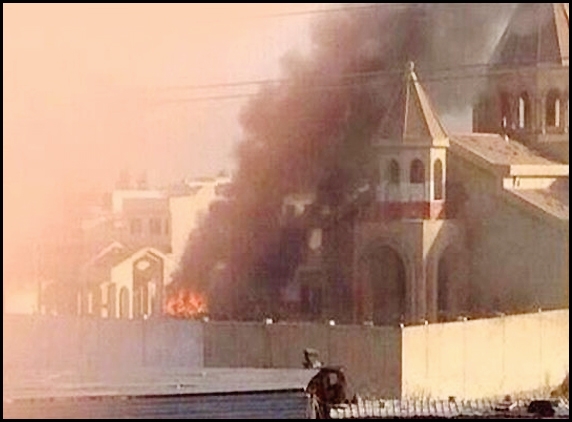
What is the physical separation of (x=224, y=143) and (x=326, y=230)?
352 mm

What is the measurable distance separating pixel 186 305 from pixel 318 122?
58 cm

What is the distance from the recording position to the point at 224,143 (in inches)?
157

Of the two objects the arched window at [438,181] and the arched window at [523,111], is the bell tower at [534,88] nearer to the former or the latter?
the arched window at [523,111]

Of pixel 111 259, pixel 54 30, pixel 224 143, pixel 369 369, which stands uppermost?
pixel 54 30

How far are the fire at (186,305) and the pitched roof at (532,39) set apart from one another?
3.21 ft

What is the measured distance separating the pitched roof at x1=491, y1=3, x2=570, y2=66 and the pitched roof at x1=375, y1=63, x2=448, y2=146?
8.6 inches

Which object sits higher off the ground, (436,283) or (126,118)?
(126,118)

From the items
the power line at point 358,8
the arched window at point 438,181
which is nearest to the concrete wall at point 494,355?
the arched window at point 438,181

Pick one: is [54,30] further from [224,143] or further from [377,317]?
[377,317]

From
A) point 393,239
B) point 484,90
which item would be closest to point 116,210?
point 393,239

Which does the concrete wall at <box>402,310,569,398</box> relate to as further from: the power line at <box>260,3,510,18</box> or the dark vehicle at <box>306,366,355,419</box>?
the power line at <box>260,3,510,18</box>

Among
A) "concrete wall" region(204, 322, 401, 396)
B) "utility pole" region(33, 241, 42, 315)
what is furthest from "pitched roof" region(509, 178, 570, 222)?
"utility pole" region(33, 241, 42, 315)

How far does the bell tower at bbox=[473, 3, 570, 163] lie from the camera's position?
4.09 meters

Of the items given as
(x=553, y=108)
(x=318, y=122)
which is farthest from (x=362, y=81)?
(x=553, y=108)
